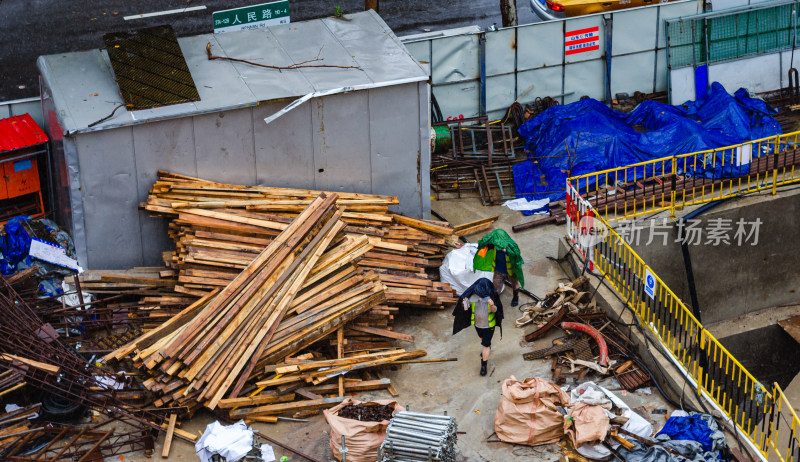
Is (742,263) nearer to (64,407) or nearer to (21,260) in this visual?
(64,407)

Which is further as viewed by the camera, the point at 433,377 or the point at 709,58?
the point at 709,58

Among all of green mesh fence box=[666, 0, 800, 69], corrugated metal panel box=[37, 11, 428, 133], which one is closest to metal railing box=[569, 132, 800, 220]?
green mesh fence box=[666, 0, 800, 69]

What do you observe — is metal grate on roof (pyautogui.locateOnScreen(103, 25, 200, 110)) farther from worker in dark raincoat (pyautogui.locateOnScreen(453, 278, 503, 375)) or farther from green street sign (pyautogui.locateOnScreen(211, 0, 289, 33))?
worker in dark raincoat (pyautogui.locateOnScreen(453, 278, 503, 375))

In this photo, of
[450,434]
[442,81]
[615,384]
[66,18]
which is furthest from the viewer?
[66,18]

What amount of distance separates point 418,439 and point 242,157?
256 inches

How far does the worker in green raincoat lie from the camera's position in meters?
15.3

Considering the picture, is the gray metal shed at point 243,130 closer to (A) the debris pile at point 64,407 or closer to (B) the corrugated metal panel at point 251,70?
(B) the corrugated metal panel at point 251,70

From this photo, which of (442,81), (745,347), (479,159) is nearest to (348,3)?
(442,81)

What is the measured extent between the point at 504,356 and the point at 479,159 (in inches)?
252

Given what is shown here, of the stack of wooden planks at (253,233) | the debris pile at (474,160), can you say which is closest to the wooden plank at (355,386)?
the stack of wooden planks at (253,233)

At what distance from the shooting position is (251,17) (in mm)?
18734

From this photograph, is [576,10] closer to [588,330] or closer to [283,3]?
[283,3]

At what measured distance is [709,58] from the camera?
21750 millimetres

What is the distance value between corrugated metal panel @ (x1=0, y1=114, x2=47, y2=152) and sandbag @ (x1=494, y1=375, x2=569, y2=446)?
9.18 meters
